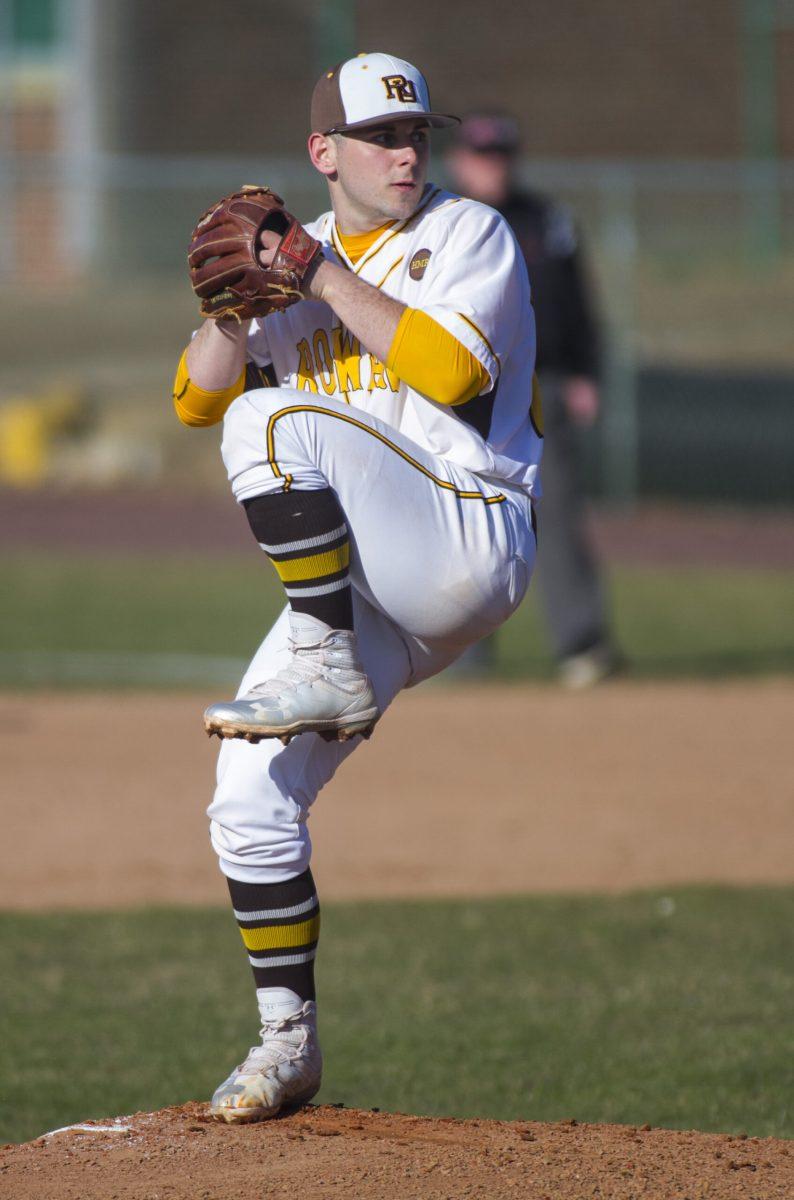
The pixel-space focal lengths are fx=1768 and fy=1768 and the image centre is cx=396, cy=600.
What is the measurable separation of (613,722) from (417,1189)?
228 inches

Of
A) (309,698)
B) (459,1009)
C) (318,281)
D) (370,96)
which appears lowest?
(459,1009)

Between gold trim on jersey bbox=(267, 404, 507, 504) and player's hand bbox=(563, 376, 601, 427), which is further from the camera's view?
player's hand bbox=(563, 376, 601, 427)

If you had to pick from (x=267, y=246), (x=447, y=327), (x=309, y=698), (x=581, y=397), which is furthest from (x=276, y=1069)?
(x=581, y=397)

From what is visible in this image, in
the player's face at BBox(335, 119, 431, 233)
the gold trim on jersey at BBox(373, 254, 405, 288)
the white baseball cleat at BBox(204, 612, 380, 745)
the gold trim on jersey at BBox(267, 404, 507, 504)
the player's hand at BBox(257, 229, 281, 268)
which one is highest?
the player's face at BBox(335, 119, 431, 233)

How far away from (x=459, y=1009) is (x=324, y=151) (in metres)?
2.64

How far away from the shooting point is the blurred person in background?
884 cm

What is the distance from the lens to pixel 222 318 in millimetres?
Answer: 3566

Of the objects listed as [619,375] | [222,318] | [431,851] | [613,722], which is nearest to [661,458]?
[619,375]

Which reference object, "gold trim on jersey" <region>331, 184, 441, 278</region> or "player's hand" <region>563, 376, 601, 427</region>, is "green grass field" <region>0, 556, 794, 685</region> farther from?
"gold trim on jersey" <region>331, 184, 441, 278</region>

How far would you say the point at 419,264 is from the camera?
143 inches

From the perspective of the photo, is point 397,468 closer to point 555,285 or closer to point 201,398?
point 201,398

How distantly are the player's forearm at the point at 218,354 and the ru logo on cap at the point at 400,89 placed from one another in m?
0.55

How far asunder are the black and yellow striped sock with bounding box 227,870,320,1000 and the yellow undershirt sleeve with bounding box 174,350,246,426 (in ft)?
3.30

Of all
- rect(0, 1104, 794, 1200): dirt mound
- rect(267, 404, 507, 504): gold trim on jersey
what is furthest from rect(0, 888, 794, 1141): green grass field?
rect(267, 404, 507, 504): gold trim on jersey
